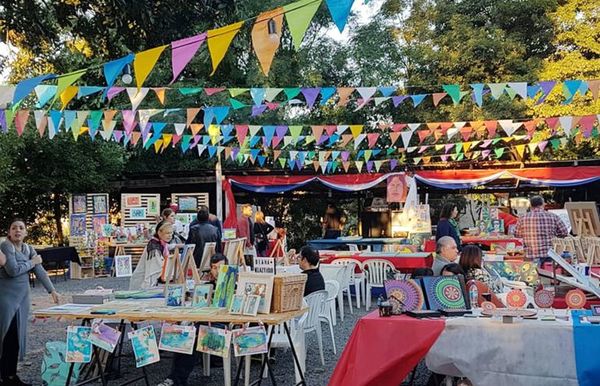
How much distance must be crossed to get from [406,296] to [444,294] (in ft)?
0.86

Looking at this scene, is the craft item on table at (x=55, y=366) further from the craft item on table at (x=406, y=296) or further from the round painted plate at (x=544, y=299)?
the round painted plate at (x=544, y=299)

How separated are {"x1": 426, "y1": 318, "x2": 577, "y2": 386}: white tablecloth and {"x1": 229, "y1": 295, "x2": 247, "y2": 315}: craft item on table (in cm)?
140

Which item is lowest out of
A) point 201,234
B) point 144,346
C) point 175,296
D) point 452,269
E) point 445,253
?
point 144,346

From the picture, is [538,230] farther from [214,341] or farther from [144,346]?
[144,346]

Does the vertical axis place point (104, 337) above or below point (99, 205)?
below

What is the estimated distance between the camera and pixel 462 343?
11.5 ft

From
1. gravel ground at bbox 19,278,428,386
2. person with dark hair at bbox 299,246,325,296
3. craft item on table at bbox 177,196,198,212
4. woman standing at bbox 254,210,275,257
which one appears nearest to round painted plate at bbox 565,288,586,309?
gravel ground at bbox 19,278,428,386

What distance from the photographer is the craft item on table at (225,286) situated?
4527 millimetres

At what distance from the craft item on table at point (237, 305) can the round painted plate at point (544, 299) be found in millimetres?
2100

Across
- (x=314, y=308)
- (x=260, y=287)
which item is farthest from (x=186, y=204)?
(x=260, y=287)

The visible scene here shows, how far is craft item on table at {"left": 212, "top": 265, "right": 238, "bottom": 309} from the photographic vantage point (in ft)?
14.9

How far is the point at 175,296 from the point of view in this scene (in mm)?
4730

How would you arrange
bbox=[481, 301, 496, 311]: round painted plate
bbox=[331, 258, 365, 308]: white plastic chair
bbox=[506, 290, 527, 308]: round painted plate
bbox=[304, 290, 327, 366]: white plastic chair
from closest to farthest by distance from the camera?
bbox=[481, 301, 496, 311]: round painted plate < bbox=[506, 290, 527, 308]: round painted plate < bbox=[304, 290, 327, 366]: white plastic chair < bbox=[331, 258, 365, 308]: white plastic chair

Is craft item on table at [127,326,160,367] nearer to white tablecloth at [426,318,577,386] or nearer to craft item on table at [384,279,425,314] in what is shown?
craft item on table at [384,279,425,314]
